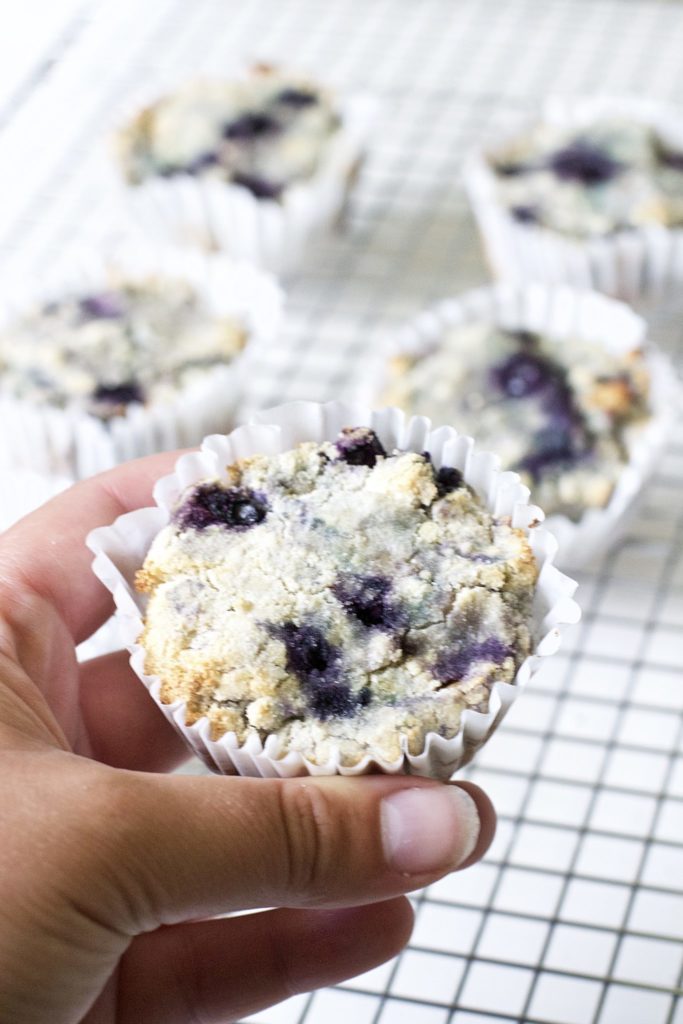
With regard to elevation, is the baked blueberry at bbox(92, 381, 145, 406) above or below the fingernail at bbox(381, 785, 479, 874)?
below

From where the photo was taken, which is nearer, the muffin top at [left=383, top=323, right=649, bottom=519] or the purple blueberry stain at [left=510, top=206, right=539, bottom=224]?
the muffin top at [left=383, top=323, right=649, bottom=519]

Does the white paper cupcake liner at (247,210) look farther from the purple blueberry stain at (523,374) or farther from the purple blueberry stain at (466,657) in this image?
the purple blueberry stain at (466,657)

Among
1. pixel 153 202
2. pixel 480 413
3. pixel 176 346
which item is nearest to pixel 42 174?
pixel 153 202

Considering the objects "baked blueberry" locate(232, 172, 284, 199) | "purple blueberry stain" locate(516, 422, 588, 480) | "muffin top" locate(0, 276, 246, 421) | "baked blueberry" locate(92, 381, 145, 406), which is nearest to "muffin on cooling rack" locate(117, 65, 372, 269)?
"baked blueberry" locate(232, 172, 284, 199)

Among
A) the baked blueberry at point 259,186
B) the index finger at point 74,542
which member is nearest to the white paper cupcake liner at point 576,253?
the baked blueberry at point 259,186

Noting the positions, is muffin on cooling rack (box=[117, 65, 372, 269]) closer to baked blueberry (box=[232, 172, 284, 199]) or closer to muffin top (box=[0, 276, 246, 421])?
baked blueberry (box=[232, 172, 284, 199])

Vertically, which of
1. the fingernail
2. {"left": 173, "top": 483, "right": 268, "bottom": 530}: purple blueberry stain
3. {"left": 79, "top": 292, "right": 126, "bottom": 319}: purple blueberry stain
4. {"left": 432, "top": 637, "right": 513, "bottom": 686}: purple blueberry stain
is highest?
{"left": 173, "top": 483, "right": 268, "bottom": 530}: purple blueberry stain
